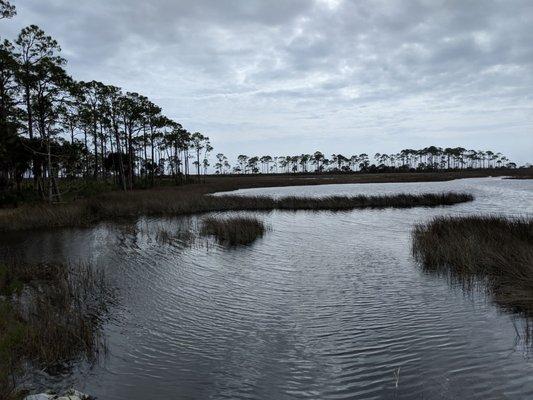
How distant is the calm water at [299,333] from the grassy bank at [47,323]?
0.48 m

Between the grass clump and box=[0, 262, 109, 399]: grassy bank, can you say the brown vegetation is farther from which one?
box=[0, 262, 109, 399]: grassy bank

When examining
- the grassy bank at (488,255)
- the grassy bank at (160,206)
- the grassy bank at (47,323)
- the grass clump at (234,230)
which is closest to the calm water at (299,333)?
the grassy bank at (47,323)

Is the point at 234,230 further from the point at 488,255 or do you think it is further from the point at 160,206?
the point at 160,206

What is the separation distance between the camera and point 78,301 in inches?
375

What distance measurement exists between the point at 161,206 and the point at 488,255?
82.1 feet

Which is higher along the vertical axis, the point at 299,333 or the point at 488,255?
the point at 488,255

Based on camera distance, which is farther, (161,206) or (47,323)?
(161,206)

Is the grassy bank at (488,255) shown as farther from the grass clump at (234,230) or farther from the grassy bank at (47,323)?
the grassy bank at (47,323)

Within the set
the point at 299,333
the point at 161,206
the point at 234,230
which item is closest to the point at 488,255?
the point at 299,333

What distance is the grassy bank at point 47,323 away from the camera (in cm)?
639

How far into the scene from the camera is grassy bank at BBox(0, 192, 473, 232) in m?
24.4

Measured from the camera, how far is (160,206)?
106 ft

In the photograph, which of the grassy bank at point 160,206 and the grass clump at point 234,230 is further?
the grassy bank at point 160,206

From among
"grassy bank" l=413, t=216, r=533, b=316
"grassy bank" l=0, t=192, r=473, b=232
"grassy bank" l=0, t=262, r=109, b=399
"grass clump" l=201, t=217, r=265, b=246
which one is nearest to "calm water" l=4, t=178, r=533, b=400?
"grassy bank" l=0, t=262, r=109, b=399
